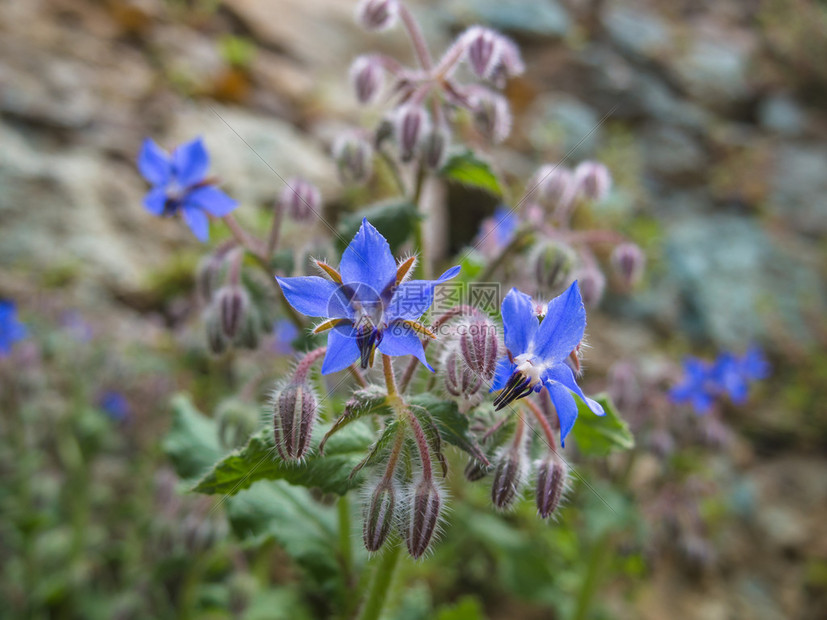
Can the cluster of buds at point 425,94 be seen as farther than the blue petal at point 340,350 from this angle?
Yes

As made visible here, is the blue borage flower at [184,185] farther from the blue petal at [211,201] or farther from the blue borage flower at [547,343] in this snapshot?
the blue borage flower at [547,343]

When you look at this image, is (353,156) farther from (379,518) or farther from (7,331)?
(7,331)

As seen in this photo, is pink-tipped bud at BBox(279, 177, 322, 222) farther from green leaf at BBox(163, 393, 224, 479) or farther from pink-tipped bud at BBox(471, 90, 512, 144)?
green leaf at BBox(163, 393, 224, 479)

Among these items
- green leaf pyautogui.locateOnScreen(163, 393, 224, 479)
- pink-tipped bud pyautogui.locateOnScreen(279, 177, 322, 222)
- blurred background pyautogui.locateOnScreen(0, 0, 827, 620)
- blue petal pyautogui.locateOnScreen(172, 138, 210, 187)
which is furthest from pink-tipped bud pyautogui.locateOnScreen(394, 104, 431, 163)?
green leaf pyautogui.locateOnScreen(163, 393, 224, 479)

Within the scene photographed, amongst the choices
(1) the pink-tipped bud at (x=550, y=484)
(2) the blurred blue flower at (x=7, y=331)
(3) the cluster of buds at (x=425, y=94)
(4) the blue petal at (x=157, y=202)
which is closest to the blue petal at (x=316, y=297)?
(1) the pink-tipped bud at (x=550, y=484)

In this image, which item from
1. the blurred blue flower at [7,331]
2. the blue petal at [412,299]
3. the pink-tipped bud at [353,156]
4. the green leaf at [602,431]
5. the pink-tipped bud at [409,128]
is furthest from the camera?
the blurred blue flower at [7,331]

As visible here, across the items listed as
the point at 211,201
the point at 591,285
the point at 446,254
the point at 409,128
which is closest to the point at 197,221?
the point at 211,201

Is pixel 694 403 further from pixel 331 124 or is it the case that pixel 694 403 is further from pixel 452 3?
pixel 452 3
